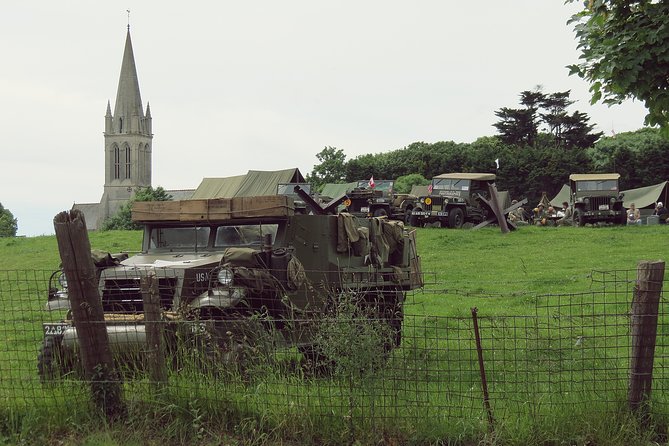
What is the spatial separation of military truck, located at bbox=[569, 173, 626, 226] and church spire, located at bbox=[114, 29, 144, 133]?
9411 centimetres

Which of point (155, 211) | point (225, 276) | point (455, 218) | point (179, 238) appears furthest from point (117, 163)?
point (225, 276)

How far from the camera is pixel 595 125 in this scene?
70500 mm

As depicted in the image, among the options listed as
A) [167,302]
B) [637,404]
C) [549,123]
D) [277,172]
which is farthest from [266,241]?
[549,123]

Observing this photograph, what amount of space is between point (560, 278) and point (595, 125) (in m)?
56.8

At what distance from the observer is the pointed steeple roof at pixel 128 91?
117 metres

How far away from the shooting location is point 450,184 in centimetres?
3194

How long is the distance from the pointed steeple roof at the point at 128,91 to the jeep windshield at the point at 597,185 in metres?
93.5

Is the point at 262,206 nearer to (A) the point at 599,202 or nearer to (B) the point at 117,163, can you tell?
(A) the point at 599,202

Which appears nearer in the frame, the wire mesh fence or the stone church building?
the wire mesh fence

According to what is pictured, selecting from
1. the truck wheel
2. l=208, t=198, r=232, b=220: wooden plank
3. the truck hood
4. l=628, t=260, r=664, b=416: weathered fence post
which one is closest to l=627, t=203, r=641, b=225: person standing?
the truck wheel

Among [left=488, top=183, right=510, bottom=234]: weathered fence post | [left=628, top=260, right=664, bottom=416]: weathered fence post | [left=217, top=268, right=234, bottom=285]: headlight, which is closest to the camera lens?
[left=628, top=260, right=664, bottom=416]: weathered fence post

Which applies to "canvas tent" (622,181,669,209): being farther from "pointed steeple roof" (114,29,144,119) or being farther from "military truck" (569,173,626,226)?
"pointed steeple roof" (114,29,144,119)

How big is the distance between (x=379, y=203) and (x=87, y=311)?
2630cm

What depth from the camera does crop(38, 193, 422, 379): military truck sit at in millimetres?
6746
